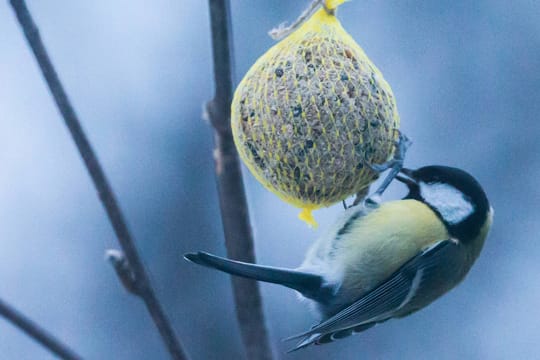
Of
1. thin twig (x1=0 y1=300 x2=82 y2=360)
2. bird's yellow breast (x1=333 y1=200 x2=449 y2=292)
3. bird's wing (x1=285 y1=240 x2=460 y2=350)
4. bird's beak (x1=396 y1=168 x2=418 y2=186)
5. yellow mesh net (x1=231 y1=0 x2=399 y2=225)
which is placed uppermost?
yellow mesh net (x1=231 y1=0 x2=399 y2=225)

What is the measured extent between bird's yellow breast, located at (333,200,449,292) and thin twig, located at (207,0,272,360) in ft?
1.53

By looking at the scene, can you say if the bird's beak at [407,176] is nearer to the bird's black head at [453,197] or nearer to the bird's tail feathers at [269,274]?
the bird's black head at [453,197]

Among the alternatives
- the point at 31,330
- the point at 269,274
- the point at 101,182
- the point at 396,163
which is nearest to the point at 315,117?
the point at 396,163

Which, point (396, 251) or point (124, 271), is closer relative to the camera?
point (124, 271)

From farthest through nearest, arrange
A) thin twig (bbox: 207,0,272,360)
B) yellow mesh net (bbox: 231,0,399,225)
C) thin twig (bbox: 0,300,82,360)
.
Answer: yellow mesh net (bbox: 231,0,399,225) → thin twig (bbox: 207,0,272,360) → thin twig (bbox: 0,300,82,360)

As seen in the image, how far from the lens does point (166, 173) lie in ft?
17.9

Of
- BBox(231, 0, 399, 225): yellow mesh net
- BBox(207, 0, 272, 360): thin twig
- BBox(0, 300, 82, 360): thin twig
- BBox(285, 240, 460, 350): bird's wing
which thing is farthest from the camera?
BBox(285, 240, 460, 350): bird's wing

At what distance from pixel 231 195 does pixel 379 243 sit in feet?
1.97

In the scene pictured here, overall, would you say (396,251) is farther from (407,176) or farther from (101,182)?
(101,182)

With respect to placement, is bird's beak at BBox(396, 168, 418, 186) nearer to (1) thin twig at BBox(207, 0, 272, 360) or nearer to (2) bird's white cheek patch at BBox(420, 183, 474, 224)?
(2) bird's white cheek patch at BBox(420, 183, 474, 224)

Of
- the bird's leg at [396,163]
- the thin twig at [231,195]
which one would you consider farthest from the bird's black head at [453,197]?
the thin twig at [231,195]

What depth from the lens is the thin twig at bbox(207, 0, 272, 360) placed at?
1.74 m

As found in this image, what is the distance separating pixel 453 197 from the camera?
2.30 m

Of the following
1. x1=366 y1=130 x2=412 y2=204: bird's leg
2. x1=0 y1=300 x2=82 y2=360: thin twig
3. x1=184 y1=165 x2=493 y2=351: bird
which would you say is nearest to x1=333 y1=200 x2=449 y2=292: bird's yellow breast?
x1=184 y1=165 x2=493 y2=351: bird
